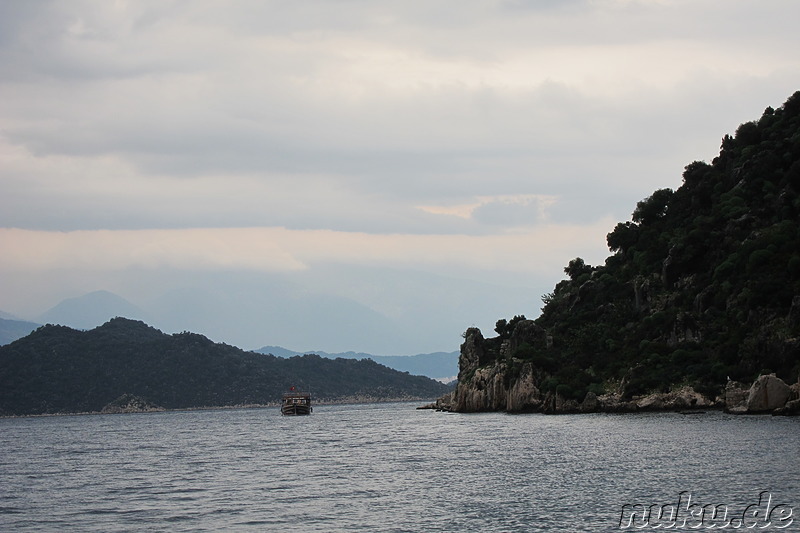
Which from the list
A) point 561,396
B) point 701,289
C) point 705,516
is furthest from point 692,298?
point 705,516

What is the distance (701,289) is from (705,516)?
4117 inches

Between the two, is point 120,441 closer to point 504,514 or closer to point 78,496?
point 78,496

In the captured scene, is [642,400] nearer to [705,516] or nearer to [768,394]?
[768,394]

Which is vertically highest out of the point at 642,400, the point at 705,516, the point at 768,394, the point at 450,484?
the point at 768,394

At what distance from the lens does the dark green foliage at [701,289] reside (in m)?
118

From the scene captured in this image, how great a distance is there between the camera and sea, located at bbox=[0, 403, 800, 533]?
151 ft

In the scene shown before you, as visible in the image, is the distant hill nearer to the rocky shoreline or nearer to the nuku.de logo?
the rocky shoreline

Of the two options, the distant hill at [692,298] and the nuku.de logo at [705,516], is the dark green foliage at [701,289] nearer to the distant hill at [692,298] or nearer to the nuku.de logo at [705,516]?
the distant hill at [692,298]

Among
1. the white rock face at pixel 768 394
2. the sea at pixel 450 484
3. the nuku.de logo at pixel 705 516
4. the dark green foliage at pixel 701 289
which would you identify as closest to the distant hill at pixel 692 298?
the dark green foliage at pixel 701 289

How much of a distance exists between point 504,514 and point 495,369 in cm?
13239

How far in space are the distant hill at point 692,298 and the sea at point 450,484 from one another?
2230 cm

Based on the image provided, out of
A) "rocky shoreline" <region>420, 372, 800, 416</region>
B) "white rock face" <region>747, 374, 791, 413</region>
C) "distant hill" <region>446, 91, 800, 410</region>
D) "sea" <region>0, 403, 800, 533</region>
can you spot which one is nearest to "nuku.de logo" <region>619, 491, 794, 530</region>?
"sea" <region>0, 403, 800, 533</region>

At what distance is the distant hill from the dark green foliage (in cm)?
23

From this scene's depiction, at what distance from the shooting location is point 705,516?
140ft
